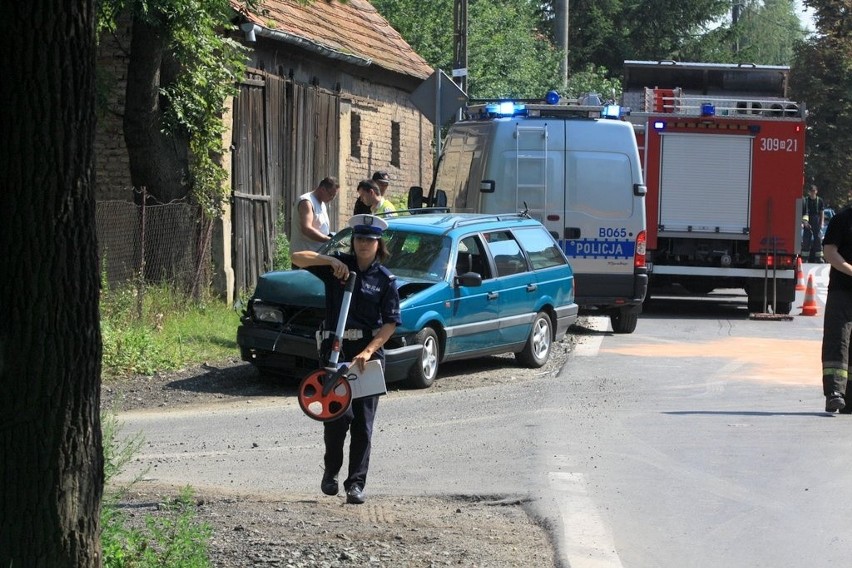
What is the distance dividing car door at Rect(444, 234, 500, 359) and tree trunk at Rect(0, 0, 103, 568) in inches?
306

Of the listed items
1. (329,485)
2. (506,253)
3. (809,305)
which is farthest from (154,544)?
(809,305)

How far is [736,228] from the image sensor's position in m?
20.1

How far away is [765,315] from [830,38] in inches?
1498

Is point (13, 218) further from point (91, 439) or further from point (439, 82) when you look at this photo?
point (439, 82)

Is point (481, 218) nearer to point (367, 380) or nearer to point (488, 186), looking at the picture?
point (488, 186)

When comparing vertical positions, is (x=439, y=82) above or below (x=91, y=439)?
above

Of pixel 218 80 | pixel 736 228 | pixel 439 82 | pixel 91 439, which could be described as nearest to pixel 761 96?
pixel 736 228

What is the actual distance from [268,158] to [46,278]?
619 inches

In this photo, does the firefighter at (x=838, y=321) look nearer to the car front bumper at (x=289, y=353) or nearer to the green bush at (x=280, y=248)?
the car front bumper at (x=289, y=353)

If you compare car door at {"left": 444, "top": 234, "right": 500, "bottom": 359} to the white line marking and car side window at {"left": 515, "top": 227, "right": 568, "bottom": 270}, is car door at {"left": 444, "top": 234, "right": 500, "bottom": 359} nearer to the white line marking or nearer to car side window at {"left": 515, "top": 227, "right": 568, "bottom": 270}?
car side window at {"left": 515, "top": 227, "right": 568, "bottom": 270}

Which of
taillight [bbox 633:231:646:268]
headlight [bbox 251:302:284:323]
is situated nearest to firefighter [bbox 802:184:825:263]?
taillight [bbox 633:231:646:268]

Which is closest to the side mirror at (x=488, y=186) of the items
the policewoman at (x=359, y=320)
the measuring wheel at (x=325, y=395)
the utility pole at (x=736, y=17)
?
the policewoman at (x=359, y=320)

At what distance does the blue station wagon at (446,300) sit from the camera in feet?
39.5

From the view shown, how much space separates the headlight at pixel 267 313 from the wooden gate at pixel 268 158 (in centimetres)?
666
